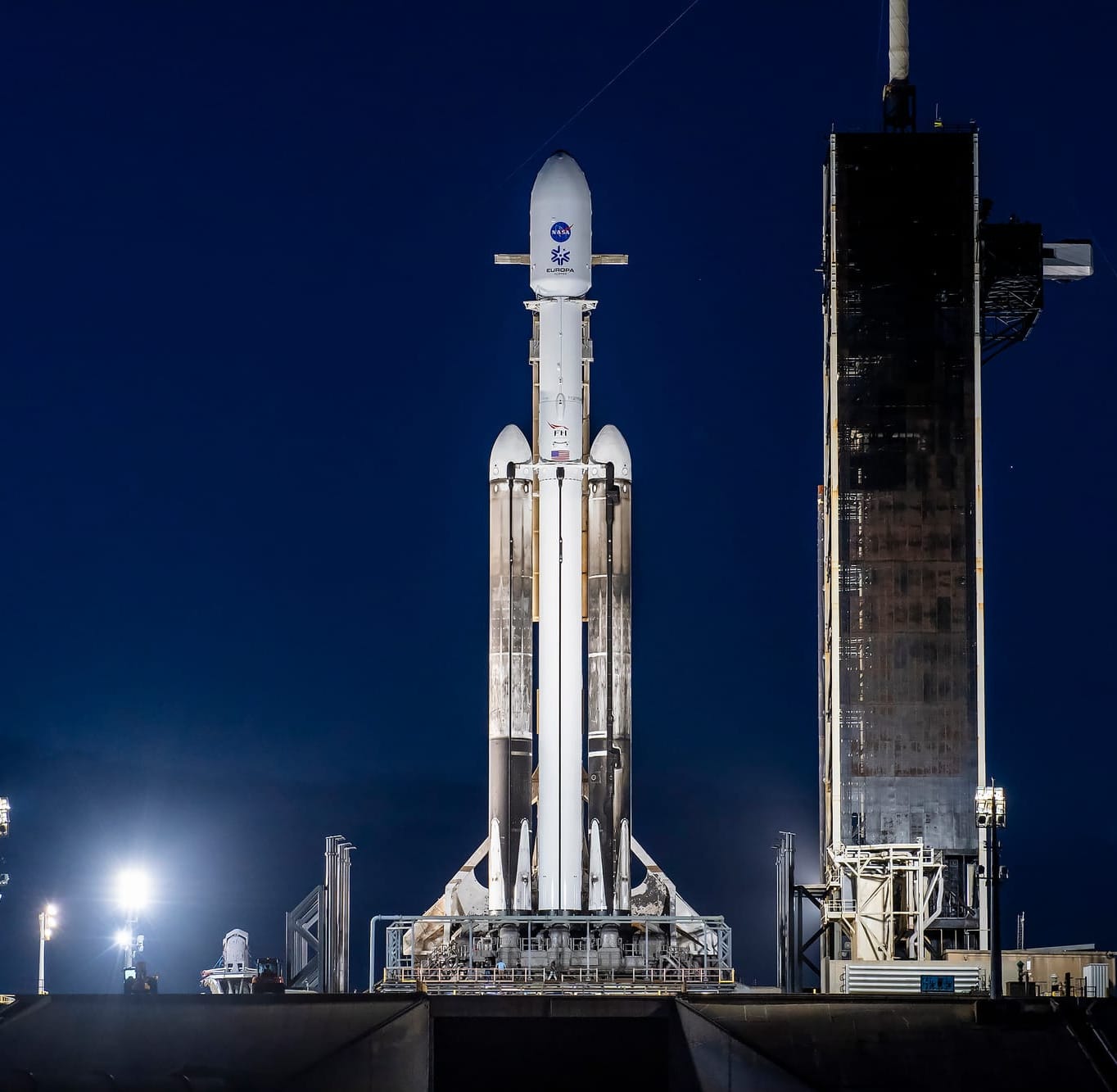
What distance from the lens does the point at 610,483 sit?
41.7m

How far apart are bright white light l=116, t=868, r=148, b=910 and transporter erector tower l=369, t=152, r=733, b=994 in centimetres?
636

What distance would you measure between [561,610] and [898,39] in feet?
54.9

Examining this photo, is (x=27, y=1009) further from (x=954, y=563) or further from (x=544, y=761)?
(x=954, y=563)

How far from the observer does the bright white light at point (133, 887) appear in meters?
42.4

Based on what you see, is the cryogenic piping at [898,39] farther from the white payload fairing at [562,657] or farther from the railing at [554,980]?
the railing at [554,980]

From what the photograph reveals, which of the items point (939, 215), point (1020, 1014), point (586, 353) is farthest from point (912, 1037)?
point (939, 215)

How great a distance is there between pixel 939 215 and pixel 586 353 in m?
8.55

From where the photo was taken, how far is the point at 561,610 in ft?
133

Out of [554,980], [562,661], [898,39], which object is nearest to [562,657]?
[562,661]

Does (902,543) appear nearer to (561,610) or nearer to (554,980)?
(561,610)

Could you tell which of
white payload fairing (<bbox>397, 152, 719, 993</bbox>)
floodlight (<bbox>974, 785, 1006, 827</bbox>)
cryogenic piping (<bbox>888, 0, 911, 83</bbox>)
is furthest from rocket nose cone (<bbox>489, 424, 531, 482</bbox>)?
floodlight (<bbox>974, 785, 1006, 827</bbox>)

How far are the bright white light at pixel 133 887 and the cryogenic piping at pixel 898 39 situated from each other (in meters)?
25.2

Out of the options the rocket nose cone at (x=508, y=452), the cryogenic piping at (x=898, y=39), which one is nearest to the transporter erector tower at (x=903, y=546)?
the cryogenic piping at (x=898, y=39)

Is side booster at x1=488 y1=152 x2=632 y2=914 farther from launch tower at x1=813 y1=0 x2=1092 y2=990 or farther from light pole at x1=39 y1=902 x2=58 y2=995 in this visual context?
light pole at x1=39 y1=902 x2=58 y2=995
